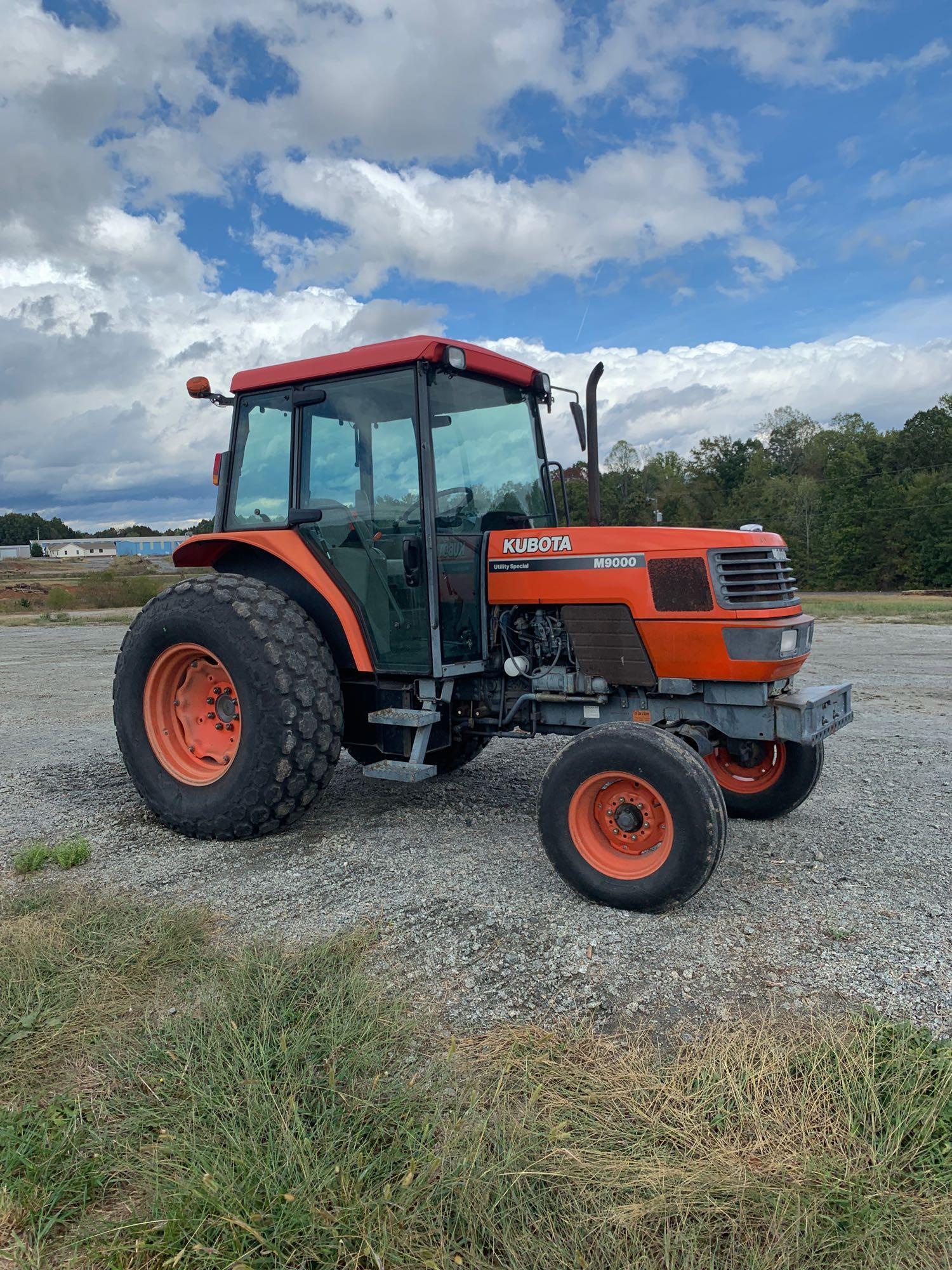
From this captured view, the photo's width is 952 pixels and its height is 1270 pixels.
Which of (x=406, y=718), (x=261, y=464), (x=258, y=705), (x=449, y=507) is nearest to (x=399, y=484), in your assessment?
(x=449, y=507)

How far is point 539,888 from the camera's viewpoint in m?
4.02

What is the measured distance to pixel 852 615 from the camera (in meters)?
23.4

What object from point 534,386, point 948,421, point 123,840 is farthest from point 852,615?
point 948,421

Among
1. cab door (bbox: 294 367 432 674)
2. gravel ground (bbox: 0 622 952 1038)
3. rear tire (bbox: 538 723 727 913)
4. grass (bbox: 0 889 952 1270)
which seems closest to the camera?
grass (bbox: 0 889 952 1270)

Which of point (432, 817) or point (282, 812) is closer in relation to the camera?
point (282, 812)

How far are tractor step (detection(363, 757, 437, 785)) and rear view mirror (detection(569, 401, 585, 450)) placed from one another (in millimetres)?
2053

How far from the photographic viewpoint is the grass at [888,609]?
21.6 meters

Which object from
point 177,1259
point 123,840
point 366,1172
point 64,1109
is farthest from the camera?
point 123,840

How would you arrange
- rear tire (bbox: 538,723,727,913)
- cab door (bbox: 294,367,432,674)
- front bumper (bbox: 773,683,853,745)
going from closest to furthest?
1. rear tire (bbox: 538,723,727,913)
2. front bumper (bbox: 773,683,853,745)
3. cab door (bbox: 294,367,432,674)

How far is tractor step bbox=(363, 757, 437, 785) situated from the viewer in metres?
4.52

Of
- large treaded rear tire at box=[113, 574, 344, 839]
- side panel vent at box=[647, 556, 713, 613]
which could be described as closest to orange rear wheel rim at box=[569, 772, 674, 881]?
side panel vent at box=[647, 556, 713, 613]

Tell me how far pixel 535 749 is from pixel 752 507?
5548cm

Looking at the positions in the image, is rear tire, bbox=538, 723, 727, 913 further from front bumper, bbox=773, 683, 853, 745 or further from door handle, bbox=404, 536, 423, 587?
door handle, bbox=404, 536, 423, 587

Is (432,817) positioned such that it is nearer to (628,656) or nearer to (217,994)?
(628,656)
